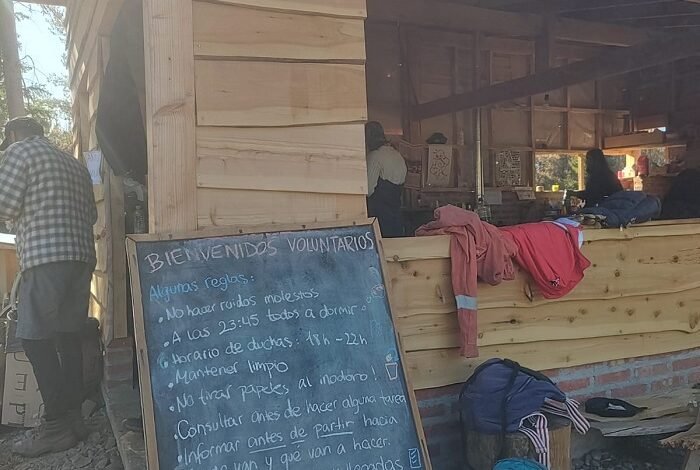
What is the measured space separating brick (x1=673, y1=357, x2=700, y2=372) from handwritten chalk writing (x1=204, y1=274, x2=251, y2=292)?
10.5ft

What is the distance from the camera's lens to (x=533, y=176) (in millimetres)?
10375

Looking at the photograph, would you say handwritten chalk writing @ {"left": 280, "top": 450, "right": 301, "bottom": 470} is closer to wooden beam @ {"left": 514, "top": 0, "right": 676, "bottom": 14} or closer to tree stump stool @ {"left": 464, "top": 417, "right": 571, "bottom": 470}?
tree stump stool @ {"left": 464, "top": 417, "right": 571, "bottom": 470}

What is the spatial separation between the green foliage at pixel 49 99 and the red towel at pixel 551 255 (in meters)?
12.3

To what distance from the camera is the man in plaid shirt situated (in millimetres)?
3719

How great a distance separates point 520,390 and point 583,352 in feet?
3.39

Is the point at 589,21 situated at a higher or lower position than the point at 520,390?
higher

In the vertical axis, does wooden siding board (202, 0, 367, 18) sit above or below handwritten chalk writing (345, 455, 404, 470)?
above

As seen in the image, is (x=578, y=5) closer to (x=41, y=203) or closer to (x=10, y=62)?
(x=41, y=203)

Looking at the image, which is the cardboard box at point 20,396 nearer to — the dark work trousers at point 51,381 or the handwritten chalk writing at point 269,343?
the dark work trousers at point 51,381

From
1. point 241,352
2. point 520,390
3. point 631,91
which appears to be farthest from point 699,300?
point 631,91

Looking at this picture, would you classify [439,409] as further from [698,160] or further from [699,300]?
[698,160]

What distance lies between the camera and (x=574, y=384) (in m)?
3.93

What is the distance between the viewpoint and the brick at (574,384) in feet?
12.8

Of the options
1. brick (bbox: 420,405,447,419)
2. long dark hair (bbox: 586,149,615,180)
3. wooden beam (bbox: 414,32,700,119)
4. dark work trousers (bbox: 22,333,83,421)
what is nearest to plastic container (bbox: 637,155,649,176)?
wooden beam (bbox: 414,32,700,119)
